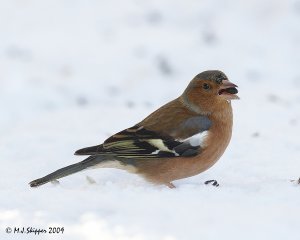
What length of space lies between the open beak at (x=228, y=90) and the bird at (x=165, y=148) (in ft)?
0.50

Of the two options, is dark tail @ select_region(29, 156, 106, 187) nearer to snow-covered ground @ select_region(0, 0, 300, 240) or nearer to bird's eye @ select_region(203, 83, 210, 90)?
snow-covered ground @ select_region(0, 0, 300, 240)

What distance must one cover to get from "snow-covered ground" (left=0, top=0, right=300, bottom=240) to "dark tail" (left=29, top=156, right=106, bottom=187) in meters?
0.11

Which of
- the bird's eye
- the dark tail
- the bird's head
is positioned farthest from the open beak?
the dark tail

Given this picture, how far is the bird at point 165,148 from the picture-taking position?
19.5 ft

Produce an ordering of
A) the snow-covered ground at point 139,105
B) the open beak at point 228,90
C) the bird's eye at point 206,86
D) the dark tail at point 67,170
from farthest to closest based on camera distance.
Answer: the bird's eye at point 206,86 < the open beak at point 228,90 < the dark tail at point 67,170 < the snow-covered ground at point 139,105

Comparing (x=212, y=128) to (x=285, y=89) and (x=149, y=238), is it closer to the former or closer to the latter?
(x=149, y=238)

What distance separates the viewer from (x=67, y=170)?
19.2 ft

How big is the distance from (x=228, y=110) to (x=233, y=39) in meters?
8.08

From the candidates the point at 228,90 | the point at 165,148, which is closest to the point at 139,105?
the point at 228,90

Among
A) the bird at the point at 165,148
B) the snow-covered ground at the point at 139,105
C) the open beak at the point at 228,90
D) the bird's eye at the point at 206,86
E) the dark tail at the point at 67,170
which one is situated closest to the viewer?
the snow-covered ground at the point at 139,105

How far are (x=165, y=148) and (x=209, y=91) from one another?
0.75m

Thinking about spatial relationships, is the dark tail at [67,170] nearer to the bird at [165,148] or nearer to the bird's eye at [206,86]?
the bird at [165,148]

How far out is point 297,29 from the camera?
14.1 m

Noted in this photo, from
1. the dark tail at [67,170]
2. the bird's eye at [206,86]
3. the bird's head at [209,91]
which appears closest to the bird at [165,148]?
the dark tail at [67,170]
